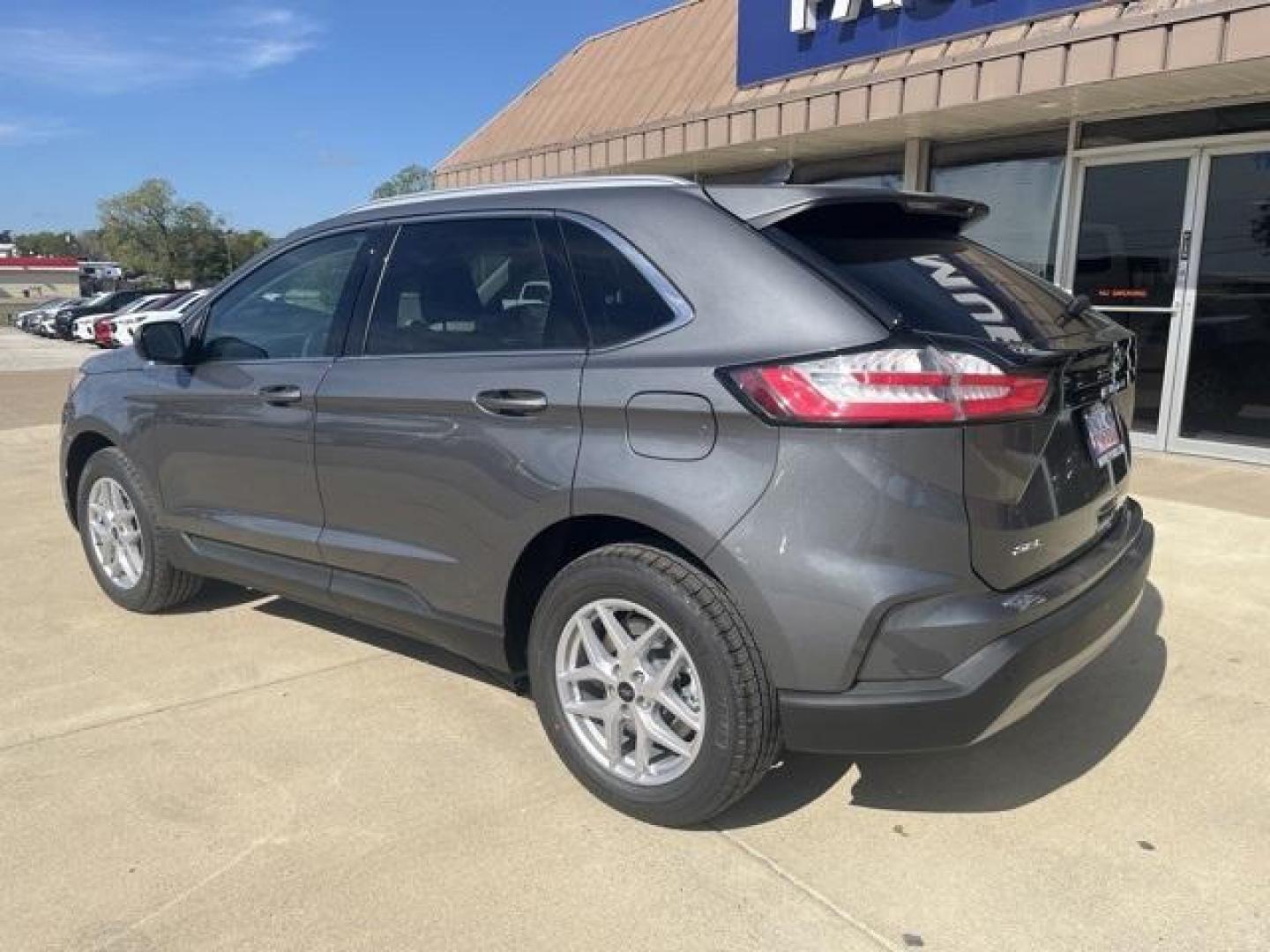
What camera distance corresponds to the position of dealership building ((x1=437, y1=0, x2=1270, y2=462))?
6.62 metres

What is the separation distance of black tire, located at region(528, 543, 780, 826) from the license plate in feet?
3.58

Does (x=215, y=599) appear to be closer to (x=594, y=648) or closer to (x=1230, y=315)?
(x=594, y=648)

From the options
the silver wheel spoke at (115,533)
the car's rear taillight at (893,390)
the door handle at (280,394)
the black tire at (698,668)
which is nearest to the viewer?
the car's rear taillight at (893,390)

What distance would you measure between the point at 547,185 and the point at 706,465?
3.77ft

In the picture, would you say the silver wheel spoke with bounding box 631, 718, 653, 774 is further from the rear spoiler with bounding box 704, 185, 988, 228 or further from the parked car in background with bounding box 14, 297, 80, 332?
the parked car in background with bounding box 14, 297, 80, 332

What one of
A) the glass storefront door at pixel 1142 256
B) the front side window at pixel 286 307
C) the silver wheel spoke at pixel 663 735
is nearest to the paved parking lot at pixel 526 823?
the silver wheel spoke at pixel 663 735

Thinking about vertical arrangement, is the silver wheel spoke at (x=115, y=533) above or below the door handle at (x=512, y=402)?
below

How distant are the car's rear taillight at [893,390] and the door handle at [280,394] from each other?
6.12 ft

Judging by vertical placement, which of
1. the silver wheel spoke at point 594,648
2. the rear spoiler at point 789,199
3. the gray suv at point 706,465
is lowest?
the silver wheel spoke at point 594,648

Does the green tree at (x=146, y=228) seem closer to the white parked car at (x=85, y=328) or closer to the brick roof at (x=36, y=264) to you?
the brick roof at (x=36, y=264)

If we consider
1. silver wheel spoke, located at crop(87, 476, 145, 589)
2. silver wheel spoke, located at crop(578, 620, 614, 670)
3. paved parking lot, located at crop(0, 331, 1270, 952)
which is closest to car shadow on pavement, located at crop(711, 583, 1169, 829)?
paved parking lot, located at crop(0, 331, 1270, 952)

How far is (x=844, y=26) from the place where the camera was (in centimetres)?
854

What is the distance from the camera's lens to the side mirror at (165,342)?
393 centimetres

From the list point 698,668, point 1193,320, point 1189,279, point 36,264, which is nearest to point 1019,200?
point 1189,279
